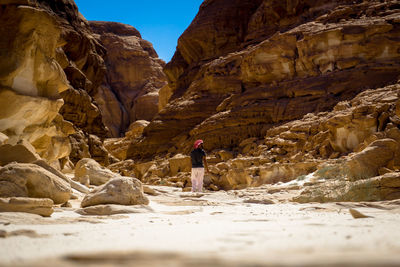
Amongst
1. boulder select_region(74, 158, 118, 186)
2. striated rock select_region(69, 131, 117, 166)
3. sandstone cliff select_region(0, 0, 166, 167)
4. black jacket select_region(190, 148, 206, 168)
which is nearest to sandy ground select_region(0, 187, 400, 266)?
black jacket select_region(190, 148, 206, 168)

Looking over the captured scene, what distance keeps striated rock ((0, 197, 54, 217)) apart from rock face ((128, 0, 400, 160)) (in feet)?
57.1

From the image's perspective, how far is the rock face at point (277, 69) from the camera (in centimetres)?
1991

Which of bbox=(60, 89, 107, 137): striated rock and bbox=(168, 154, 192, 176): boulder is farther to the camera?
bbox=(60, 89, 107, 137): striated rock

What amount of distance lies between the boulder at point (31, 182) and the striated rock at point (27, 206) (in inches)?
26.3

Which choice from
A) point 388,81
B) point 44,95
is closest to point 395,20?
point 388,81

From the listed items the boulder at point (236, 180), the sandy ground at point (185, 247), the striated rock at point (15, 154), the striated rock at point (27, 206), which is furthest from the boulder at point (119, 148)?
the sandy ground at point (185, 247)

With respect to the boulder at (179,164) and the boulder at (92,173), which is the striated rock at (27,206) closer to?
the boulder at (92,173)

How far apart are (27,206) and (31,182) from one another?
1.04m

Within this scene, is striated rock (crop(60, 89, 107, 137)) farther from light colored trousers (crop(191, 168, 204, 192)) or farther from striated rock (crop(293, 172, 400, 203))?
striated rock (crop(293, 172, 400, 203))

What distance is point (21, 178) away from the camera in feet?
16.1

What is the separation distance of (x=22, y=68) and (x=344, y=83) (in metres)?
16.3

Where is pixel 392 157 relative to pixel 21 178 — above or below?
above

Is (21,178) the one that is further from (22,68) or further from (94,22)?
(94,22)

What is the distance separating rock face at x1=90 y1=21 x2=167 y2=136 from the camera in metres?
54.3
